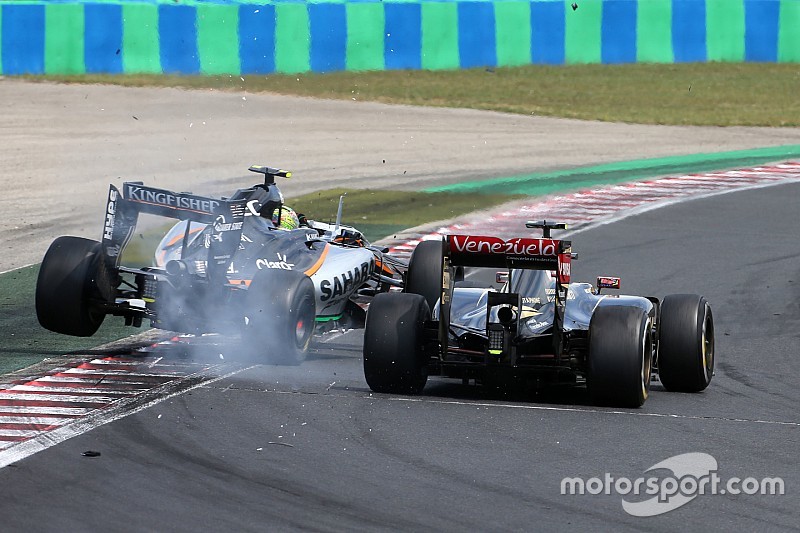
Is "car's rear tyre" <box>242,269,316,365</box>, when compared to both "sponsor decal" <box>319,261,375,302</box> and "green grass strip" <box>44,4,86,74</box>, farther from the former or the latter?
"green grass strip" <box>44,4,86,74</box>

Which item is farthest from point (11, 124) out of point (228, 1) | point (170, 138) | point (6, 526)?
point (6, 526)

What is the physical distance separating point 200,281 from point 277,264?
2.88 feet

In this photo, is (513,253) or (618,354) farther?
(513,253)

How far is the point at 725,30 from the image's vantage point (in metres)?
32.1

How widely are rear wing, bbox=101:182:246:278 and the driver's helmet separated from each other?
38.8 inches

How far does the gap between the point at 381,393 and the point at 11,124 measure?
1704 centimetres

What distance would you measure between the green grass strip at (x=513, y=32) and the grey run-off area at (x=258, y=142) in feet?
9.69

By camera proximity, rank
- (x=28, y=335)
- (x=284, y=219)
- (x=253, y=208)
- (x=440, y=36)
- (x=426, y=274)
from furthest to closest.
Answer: (x=440, y=36)
(x=284, y=219)
(x=426, y=274)
(x=253, y=208)
(x=28, y=335)

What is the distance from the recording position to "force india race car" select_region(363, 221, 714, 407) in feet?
32.8

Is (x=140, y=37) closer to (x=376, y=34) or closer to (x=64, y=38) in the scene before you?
(x=64, y=38)

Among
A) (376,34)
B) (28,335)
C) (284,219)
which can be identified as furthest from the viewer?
(376,34)

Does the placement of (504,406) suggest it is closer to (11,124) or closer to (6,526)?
(6,526)

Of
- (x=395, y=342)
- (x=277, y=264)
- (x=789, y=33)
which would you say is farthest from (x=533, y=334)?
(x=789, y=33)

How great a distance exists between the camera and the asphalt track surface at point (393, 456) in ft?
24.8
